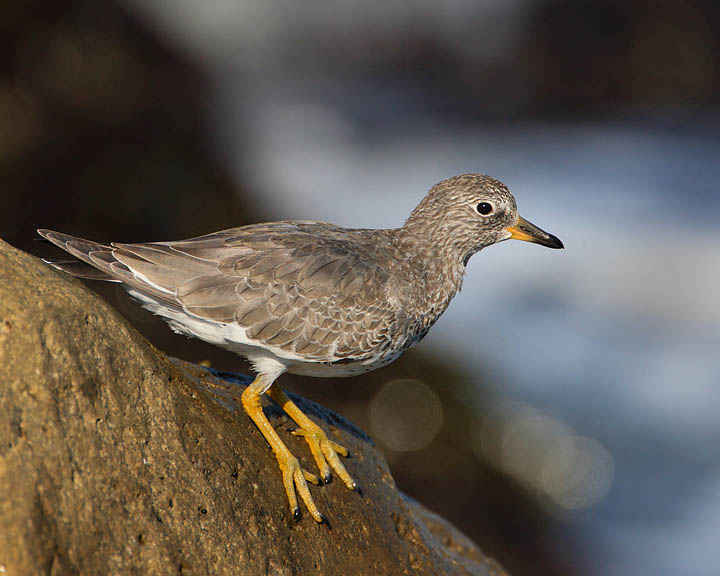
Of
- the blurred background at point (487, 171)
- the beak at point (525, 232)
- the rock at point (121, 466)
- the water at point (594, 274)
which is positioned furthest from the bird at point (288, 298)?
the water at point (594, 274)

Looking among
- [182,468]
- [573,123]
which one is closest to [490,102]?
[573,123]

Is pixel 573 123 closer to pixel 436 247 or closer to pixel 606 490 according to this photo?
pixel 606 490

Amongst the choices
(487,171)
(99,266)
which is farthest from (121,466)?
(487,171)

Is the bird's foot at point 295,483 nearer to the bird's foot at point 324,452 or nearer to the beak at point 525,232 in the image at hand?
the bird's foot at point 324,452

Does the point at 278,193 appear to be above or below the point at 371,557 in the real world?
above

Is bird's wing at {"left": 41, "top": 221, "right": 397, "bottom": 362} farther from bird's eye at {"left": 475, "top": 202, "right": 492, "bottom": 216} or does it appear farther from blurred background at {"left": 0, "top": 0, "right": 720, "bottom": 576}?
blurred background at {"left": 0, "top": 0, "right": 720, "bottom": 576}
